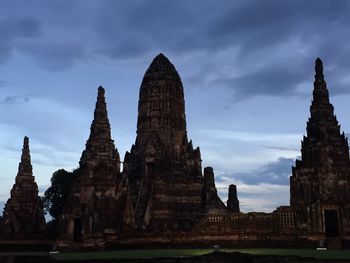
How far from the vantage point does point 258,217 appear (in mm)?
37406

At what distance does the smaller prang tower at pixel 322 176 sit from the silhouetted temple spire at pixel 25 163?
85.4 feet

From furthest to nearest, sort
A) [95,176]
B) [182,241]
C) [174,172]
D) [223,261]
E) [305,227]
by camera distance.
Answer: [174,172]
[95,176]
[182,241]
[305,227]
[223,261]

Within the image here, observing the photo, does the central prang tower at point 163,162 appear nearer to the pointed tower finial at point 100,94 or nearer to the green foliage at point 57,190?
the pointed tower finial at point 100,94

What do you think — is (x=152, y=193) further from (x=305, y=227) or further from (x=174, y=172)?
(x=305, y=227)

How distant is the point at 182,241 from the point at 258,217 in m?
A: 5.92

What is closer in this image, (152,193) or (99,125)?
(99,125)

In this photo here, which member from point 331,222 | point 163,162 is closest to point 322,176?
point 331,222

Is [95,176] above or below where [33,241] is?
above

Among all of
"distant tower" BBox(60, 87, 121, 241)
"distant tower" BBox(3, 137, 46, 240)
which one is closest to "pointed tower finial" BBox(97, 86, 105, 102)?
"distant tower" BBox(60, 87, 121, 241)

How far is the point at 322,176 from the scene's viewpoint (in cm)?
3616

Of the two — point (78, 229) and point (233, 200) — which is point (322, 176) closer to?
point (233, 200)

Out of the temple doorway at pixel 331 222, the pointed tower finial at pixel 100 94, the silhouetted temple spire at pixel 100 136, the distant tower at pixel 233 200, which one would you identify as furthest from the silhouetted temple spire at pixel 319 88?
the pointed tower finial at pixel 100 94

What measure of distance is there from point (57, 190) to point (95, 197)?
29.5m

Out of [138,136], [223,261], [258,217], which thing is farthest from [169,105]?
[223,261]
